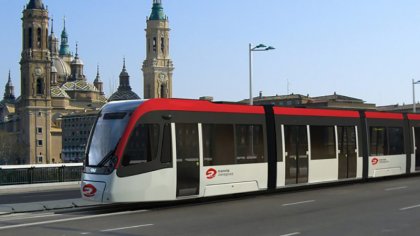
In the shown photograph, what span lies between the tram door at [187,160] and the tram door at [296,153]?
412 cm

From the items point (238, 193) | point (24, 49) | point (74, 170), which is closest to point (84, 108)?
point (24, 49)

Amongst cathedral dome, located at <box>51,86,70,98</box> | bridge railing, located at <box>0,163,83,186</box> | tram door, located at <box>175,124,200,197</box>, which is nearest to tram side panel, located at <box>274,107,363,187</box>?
tram door, located at <box>175,124,200,197</box>

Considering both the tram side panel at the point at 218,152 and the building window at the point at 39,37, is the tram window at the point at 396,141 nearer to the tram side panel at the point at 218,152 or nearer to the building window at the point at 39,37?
the tram side panel at the point at 218,152

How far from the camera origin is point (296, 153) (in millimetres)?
19812

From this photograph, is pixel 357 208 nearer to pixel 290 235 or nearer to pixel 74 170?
pixel 290 235

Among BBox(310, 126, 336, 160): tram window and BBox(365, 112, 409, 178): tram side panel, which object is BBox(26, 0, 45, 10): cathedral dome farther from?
BBox(310, 126, 336, 160): tram window

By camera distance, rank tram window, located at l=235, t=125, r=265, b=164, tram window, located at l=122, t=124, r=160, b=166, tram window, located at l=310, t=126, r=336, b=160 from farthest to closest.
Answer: tram window, located at l=310, t=126, r=336, b=160, tram window, located at l=235, t=125, r=265, b=164, tram window, located at l=122, t=124, r=160, b=166

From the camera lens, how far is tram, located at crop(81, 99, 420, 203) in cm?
1508

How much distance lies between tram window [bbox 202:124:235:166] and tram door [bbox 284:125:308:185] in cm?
264

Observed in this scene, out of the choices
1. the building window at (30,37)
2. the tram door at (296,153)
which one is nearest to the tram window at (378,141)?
the tram door at (296,153)

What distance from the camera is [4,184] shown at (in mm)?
28125

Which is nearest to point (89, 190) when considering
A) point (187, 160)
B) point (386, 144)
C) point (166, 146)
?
point (166, 146)

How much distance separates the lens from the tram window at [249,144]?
1789cm

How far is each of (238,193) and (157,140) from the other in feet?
15.7
